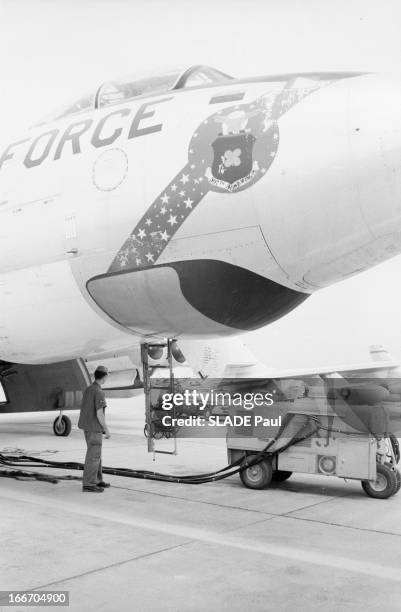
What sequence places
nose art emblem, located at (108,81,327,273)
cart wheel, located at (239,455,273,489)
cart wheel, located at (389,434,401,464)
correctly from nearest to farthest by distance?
1. nose art emblem, located at (108,81,327,273)
2. cart wheel, located at (239,455,273,489)
3. cart wheel, located at (389,434,401,464)

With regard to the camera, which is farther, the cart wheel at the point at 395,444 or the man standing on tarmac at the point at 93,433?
the cart wheel at the point at 395,444

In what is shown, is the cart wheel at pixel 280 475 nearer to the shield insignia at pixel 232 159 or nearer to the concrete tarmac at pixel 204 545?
the concrete tarmac at pixel 204 545

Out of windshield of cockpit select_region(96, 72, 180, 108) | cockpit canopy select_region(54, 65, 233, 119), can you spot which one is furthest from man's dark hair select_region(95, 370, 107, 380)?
windshield of cockpit select_region(96, 72, 180, 108)

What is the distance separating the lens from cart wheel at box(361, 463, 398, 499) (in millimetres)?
6660

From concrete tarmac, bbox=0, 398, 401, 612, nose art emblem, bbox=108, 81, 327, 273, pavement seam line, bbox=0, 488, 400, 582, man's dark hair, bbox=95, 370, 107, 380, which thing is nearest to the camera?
concrete tarmac, bbox=0, 398, 401, 612

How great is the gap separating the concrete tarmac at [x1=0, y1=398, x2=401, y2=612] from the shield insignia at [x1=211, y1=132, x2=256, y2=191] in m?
2.62

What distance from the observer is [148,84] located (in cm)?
552

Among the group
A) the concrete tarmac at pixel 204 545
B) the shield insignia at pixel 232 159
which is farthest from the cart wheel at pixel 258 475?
the shield insignia at pixel 232 159

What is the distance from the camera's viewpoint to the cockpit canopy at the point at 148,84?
5.33 m

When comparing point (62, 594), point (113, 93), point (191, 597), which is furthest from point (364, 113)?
point (62, 594)

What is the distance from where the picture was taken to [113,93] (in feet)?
18.6
